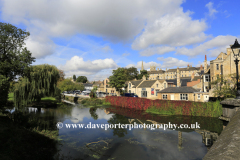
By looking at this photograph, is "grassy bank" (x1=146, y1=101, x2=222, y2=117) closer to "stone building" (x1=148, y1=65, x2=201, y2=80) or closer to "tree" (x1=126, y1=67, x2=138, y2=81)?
"tree" (x1=126, y1=67, x2=138, y2=81)

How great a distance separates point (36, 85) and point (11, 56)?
1389cm

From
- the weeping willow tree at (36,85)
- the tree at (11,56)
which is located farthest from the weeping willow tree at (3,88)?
the weeping willow tree at (36,85)

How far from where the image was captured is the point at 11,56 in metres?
14.5

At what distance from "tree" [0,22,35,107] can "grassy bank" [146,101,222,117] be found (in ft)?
71.1

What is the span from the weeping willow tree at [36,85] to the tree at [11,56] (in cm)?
987

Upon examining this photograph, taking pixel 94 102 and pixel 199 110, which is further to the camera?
pixel 94 102

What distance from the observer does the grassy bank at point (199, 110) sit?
72.2 feet

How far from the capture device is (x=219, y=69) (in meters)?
34.6

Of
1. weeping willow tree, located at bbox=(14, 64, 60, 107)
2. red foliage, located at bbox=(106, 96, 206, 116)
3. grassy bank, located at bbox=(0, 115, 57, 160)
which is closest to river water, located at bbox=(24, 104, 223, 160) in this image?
grassy bank, located at bbox=(0, 115, 57, 160)

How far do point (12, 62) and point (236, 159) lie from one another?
54.4 ft

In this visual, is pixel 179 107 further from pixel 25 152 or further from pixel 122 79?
pixel 122 79

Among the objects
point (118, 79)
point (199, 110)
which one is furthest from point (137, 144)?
point (118, 79)

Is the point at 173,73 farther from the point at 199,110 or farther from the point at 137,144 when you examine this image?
the point at 137,144

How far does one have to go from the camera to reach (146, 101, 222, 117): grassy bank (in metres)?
22.0
